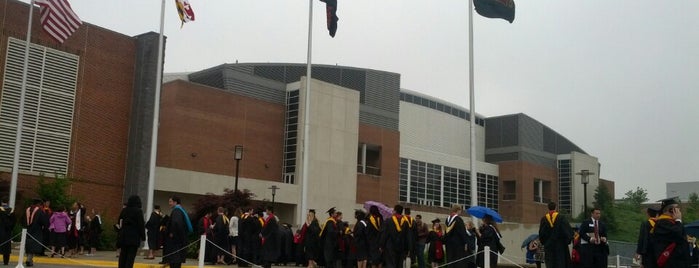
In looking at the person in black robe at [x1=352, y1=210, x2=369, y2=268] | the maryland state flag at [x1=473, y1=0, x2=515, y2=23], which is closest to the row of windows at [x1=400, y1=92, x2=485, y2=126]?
the maryland state flag at [x1=473, y1=0, x2=515, y2=23]

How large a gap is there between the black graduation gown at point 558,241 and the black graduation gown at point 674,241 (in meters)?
3.95

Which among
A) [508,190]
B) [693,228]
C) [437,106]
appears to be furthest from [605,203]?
[693,228]

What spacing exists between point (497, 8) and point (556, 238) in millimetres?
9514

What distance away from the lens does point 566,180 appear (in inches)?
3041

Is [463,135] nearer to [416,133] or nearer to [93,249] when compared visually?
[416,133]

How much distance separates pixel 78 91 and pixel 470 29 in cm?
1813

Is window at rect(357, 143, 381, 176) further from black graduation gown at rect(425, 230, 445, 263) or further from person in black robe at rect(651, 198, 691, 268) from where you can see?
person in black robe at rect(651, 198, 691, 268)

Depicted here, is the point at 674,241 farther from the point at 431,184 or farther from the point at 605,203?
the point at 605,203

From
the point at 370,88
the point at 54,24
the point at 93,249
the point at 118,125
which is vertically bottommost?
the point at 93,249

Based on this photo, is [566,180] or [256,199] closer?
[256,199]

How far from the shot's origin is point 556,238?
15.3 metres

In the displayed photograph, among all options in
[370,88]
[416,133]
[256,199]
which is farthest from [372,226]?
[416,133]

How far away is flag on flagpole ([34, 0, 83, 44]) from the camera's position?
2431 centimetres

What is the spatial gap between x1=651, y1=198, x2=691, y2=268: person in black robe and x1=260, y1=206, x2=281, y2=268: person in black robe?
10400 millimetres
